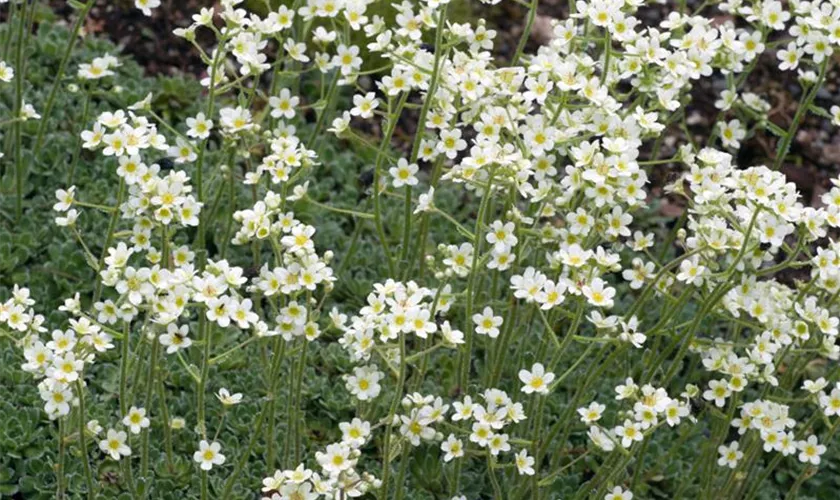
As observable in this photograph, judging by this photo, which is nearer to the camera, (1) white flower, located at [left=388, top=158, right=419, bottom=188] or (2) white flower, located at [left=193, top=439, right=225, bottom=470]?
(2) white flower, located at [left=193, top=439, right=225, bottom=470]

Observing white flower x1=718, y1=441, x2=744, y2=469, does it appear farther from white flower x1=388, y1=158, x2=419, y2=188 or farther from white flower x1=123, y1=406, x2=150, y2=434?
white flower x1=123, y1=406, x2=150, y2=434

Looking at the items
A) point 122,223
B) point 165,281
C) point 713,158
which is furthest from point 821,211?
point 122,223

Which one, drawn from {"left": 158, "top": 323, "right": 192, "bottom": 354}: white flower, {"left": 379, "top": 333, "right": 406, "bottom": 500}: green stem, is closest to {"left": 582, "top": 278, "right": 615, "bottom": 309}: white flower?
{"left": 379, "top": 333, "right": 406, "bottom": 500}: green stem

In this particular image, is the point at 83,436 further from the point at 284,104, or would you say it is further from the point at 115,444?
the point at 284,104

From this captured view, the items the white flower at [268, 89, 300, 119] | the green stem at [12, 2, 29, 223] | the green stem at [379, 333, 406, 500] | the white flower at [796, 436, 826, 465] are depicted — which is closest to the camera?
the green stem at [379, 333, 406, 500]

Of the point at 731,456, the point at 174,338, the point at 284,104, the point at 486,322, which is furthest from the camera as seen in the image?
the point at 284,104

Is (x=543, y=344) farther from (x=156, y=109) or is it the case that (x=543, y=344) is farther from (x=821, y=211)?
(x=156, y=109)

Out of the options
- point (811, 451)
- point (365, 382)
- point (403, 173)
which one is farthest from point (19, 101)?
point (811, 451)

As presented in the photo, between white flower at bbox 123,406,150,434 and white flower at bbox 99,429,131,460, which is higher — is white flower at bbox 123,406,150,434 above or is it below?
above

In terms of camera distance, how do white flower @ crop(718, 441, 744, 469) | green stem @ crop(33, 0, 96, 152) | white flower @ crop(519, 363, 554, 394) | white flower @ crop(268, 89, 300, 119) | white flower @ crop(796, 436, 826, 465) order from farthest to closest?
green stem @ crop(33, 0, 96, 152) < white flower @ crop(268, 89, 300, 119) < white flower @ crop(718, 441, 744, 469) < white flower @ crop(796, 436, 826, 465) < white flower @ crop(519, 363, 554, 394)

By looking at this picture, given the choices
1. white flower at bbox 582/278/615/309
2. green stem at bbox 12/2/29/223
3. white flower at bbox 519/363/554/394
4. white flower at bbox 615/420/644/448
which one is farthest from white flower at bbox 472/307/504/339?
green stem at bbox 12/2/29/223

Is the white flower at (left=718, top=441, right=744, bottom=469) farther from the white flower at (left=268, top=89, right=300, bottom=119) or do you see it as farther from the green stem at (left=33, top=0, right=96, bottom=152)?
the green stem at (left=33, top=0, right=96, bottom=152)

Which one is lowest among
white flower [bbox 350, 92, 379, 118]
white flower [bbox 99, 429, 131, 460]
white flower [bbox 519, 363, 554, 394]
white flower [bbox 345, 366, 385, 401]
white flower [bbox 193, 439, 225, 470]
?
white flower [bbox 99, 429, 131, 460]
